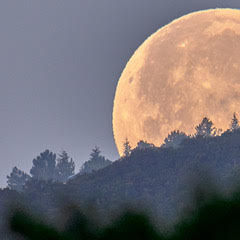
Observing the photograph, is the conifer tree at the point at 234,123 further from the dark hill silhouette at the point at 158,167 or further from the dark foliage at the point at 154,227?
the dark foliage at the point at 154,227

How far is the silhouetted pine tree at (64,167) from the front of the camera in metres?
158

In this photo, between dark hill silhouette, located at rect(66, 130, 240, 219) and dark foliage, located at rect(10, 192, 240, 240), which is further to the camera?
dark hill silhouette, located at rect(66, 130, 240, 219)

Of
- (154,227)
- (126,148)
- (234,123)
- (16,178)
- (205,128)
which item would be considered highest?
(16,178)

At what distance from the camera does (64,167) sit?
160375 millimetres

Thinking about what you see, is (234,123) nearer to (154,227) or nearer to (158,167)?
(158,167)

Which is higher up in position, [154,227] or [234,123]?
[234,123]

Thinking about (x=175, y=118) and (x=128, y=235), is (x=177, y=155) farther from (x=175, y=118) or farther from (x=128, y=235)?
(x=128, y=235)

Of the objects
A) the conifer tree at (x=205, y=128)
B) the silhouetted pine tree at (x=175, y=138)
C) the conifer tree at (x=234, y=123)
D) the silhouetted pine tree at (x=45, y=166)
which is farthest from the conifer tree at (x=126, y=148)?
the silhouetted pine tree at (x=45, y=166)

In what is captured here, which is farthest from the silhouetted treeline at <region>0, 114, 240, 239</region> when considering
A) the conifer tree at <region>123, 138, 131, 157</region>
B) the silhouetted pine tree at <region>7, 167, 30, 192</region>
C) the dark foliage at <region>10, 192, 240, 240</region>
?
the dark foliage at <region>10, 192, 240, 240</region>

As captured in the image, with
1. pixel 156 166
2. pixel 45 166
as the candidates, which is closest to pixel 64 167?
pixel 45 166

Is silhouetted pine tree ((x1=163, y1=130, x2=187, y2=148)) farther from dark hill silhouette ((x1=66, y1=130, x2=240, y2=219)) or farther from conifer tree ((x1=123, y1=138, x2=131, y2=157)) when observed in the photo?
conifer tree ((x1=123, y1=138, x2=131, y2=157))

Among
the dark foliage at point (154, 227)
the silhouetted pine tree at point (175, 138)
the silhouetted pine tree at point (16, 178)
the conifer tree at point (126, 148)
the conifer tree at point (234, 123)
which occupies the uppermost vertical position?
the silhouetted pine tree at point (16, 178)

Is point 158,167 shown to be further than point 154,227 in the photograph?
Yes

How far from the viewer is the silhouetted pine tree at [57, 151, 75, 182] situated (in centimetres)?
15850
